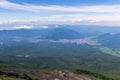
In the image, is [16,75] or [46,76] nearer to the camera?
[16,75]

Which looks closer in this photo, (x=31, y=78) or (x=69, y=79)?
(x=31, y=78)

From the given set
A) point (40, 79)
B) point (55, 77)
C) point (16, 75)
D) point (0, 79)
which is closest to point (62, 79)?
point (55, 77)

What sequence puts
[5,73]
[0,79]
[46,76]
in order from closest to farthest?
[0,79]
[5,73]
[46,76]

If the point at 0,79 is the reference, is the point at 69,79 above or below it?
below

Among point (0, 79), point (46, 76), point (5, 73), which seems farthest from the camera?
point (46, 76)

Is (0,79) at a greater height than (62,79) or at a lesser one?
greater

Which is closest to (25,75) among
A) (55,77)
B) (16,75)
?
(16,75)

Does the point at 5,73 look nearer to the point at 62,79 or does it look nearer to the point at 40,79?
the point at 40,79

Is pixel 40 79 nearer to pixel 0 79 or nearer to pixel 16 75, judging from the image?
pixel 16 75
